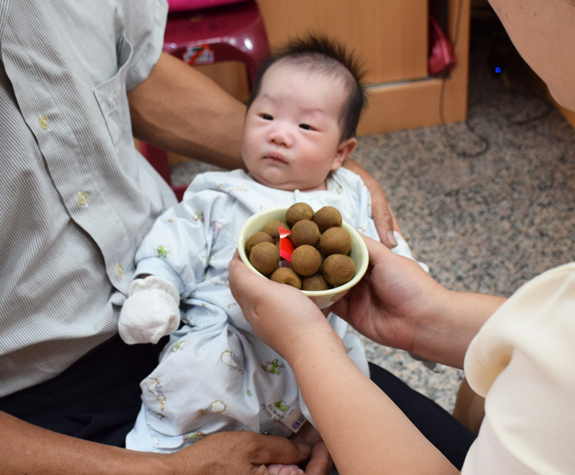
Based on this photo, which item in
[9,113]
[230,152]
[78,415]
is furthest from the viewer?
[230,152]

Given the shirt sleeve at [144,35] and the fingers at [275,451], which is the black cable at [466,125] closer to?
the shirt sleeve at [144,35]

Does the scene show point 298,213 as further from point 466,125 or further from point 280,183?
point 466,125

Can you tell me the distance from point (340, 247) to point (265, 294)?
0.15m

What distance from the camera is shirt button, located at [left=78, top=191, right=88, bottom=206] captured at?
729 millimetres

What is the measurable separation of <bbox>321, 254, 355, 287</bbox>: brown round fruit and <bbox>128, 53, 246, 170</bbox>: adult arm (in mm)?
450

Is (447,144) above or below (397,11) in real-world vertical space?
below

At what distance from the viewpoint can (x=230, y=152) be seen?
1095 mm

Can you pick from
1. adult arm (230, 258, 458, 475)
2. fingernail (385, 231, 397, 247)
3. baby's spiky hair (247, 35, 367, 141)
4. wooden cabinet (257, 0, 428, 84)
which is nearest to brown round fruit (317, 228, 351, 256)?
adult arm (230, 258, 458, 475)

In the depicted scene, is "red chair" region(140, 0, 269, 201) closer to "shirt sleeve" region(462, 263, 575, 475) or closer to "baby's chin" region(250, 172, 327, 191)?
"baby's chin" region(250, 172, 327, 191)

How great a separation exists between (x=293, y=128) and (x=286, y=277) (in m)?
0.36

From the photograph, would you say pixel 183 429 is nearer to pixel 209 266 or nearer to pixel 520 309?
pixel 209 266

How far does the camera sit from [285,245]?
78 cm

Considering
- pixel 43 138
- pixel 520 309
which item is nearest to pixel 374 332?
pixel 520 309

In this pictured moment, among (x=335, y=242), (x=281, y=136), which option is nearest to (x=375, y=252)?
(x=335, y=242)
